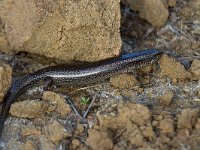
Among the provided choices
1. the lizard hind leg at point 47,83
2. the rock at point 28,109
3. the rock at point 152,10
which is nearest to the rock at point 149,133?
the rock at point 28,109

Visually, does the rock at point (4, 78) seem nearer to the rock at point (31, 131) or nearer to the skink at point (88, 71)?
the skink at point (88, 71)

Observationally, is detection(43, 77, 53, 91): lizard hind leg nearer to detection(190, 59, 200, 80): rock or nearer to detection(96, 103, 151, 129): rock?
detection(96, 103, 151, 129): rock

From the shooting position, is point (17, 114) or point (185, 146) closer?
point (185, 146)

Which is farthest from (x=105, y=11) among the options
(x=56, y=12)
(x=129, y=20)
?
(x=129, y=20)

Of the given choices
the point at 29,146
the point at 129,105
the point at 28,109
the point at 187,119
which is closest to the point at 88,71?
the point at 28,109

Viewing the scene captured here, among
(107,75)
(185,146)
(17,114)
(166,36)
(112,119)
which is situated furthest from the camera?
(166,36)

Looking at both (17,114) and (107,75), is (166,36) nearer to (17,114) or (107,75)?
(107,75)
